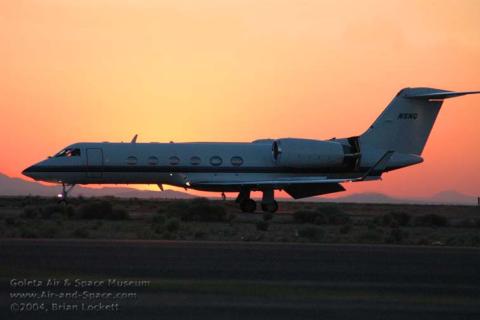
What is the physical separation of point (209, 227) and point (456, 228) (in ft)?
32.7

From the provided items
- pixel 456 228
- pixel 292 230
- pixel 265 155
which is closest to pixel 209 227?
pixel 292 230

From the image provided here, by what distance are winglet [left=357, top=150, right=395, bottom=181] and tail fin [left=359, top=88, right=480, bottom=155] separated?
2.20 meters

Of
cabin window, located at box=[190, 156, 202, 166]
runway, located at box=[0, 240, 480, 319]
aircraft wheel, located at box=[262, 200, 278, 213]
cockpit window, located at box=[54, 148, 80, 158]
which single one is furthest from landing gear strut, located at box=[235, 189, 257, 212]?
runway, located at box=[0, 240, 480, 319]

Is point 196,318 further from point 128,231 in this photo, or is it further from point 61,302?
point 128,231

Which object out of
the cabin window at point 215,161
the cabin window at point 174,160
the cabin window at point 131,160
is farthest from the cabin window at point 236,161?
the cabin window at point 131,160

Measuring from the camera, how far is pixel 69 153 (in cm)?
4150

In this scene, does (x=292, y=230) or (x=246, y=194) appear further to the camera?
(x=246, y=194)

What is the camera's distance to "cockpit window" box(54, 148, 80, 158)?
136 feet

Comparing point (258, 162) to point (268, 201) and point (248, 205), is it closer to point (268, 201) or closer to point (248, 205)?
point (268, 201)

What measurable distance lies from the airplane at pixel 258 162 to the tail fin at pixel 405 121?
5cm

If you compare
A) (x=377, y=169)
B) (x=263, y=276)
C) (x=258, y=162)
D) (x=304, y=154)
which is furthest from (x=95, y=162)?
(x=263, y=276)

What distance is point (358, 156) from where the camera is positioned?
144ft

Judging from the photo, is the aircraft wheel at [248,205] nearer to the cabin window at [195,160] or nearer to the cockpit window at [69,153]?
the cabin window at [195,160]

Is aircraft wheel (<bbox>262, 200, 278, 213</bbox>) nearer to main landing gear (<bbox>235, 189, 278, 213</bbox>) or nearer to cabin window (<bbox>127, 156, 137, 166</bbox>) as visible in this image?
main landing gear (<bbox>235, 189, 278, 213</bbox>)
